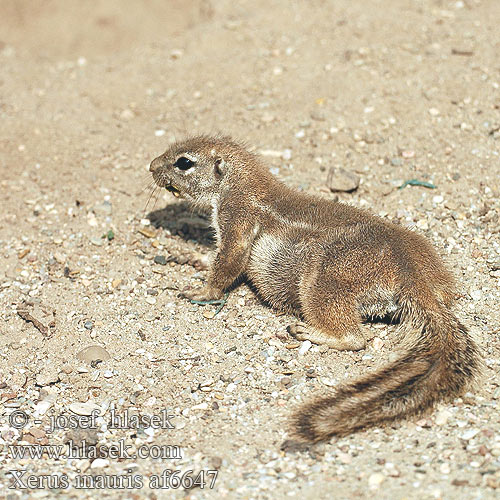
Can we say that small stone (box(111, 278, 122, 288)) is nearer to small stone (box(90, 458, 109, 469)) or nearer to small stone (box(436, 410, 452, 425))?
small stone (box(90, 458, 109, 469))

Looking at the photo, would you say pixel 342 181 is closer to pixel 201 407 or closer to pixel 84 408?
pixel 201 407

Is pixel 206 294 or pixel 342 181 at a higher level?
pixel 342 181

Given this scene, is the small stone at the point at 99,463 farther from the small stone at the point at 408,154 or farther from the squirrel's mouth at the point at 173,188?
the small stone at the point at 408,154

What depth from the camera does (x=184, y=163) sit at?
6367 millimetres

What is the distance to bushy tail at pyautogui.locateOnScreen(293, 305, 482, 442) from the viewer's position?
14.4 ft

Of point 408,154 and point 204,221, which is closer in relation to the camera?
point 204,221

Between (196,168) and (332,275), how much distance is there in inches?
74.7

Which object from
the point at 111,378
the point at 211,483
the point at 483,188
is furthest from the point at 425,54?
the point at 211,483

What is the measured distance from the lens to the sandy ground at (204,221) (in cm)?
440

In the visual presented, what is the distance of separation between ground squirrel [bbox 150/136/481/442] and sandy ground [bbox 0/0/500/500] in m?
0.19

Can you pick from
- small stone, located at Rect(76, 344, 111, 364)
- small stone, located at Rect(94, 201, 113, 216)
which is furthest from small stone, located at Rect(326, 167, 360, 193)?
small stone, located at Rect(76, 344, 111, 364)

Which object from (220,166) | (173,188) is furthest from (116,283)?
(220,166)

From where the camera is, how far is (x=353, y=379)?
16.4 ft

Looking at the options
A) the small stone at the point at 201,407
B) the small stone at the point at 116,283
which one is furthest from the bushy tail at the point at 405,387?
the small stone at the point at 116,283
